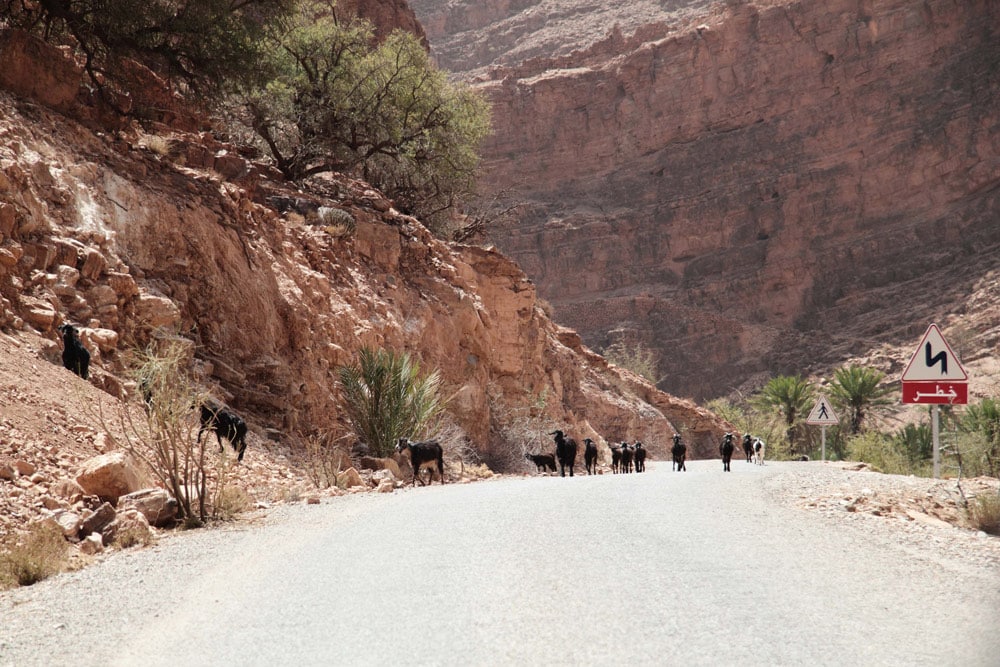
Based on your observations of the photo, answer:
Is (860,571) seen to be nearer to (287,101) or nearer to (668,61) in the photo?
(287,101)

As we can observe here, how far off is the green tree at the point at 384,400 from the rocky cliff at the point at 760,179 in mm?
45206

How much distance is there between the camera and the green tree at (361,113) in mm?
25484

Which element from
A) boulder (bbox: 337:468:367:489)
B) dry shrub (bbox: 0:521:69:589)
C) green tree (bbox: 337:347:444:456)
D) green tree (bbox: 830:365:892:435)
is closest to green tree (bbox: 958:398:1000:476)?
green tree (bbox: 337:347:444:456)

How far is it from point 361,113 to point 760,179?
58332 mm

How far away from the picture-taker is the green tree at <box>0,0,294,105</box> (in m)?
16.7

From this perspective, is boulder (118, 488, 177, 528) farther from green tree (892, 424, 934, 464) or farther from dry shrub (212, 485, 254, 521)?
green tree (892, 424, 934, 464)

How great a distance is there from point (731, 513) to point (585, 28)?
105 meters

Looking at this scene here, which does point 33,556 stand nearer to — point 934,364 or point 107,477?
point 107,477

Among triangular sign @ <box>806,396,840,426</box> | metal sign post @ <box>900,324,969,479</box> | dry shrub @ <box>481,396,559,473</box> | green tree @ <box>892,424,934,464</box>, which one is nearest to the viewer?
metal sign post @ <box>900,324,969,479</box>

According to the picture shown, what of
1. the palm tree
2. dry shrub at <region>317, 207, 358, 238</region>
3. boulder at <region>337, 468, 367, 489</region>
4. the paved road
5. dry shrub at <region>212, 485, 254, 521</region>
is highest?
dry shrub at <region>317, 207, 358, 238</region>

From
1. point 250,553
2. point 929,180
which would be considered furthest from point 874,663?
point 929,180

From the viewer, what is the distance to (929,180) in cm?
7150

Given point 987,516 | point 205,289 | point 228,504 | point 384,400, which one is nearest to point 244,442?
point 228,504

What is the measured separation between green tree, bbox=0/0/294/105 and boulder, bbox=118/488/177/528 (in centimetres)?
1103
